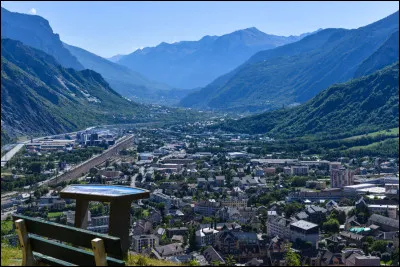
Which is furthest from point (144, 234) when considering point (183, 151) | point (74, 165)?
point (183, 151)

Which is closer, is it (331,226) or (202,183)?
(331,226)

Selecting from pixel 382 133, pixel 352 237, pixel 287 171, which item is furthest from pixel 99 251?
pixel 382 133

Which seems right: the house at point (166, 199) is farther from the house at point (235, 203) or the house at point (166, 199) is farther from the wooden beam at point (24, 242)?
the wooden beam at point (24, 242)

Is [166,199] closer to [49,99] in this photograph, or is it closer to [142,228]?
[142,228]

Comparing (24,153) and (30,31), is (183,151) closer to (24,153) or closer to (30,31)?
(24,153)

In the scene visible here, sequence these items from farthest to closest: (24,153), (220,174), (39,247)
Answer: (24,153) < (220,174) < (39,247)

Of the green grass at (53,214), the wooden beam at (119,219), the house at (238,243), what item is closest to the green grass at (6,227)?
the green grass at (53,214)
